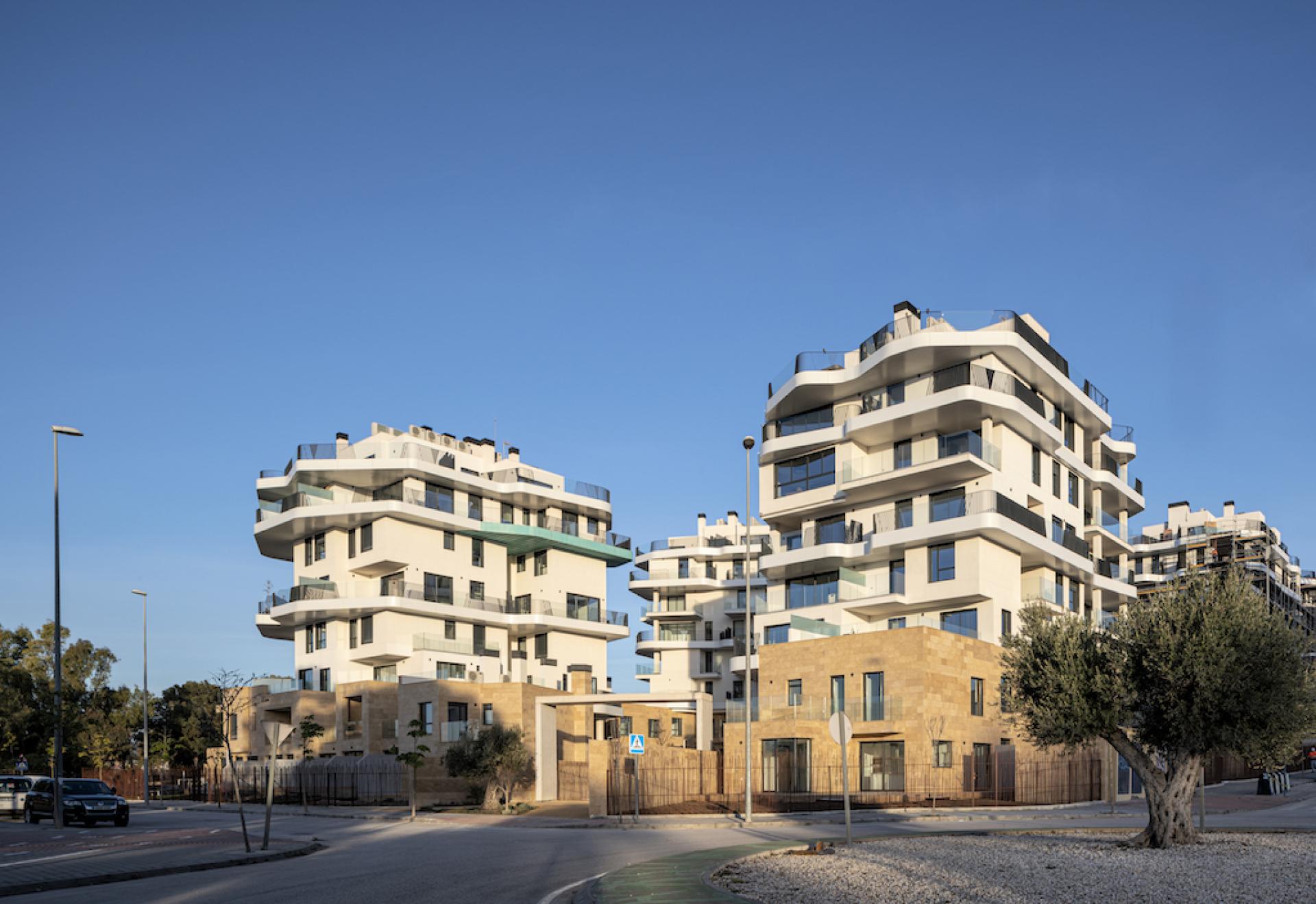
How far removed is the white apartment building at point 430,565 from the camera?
6694cm

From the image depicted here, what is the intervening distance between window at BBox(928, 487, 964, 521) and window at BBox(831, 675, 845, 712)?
8.28 m

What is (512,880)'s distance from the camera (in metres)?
16.9

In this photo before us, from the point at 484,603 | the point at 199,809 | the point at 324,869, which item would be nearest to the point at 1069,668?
the point at 324,869

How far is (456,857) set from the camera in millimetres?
21359

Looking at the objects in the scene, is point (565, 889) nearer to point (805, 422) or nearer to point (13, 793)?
point (13, 793)

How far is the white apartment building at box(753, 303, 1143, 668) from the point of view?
5041 centimetres

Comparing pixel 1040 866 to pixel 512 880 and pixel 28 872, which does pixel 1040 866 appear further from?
pixel 28 872

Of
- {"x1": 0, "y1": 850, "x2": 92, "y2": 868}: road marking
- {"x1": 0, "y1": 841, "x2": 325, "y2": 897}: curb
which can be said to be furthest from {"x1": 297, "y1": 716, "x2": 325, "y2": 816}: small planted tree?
{"x1": 0, "y1": 841, "x2": 325, "y2": 897}: curb

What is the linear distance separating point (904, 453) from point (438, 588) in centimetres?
2936

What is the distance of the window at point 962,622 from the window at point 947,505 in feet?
13.4

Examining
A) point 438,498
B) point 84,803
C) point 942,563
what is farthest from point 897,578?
point 84,803

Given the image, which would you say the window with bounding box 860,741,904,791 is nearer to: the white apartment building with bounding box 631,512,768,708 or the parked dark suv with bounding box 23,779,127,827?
the parked dark suv with bounding box 23,779,127,827

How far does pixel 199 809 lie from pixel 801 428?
32.8 m

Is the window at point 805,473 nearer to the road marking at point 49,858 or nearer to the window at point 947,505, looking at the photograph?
the window at point 947,505
